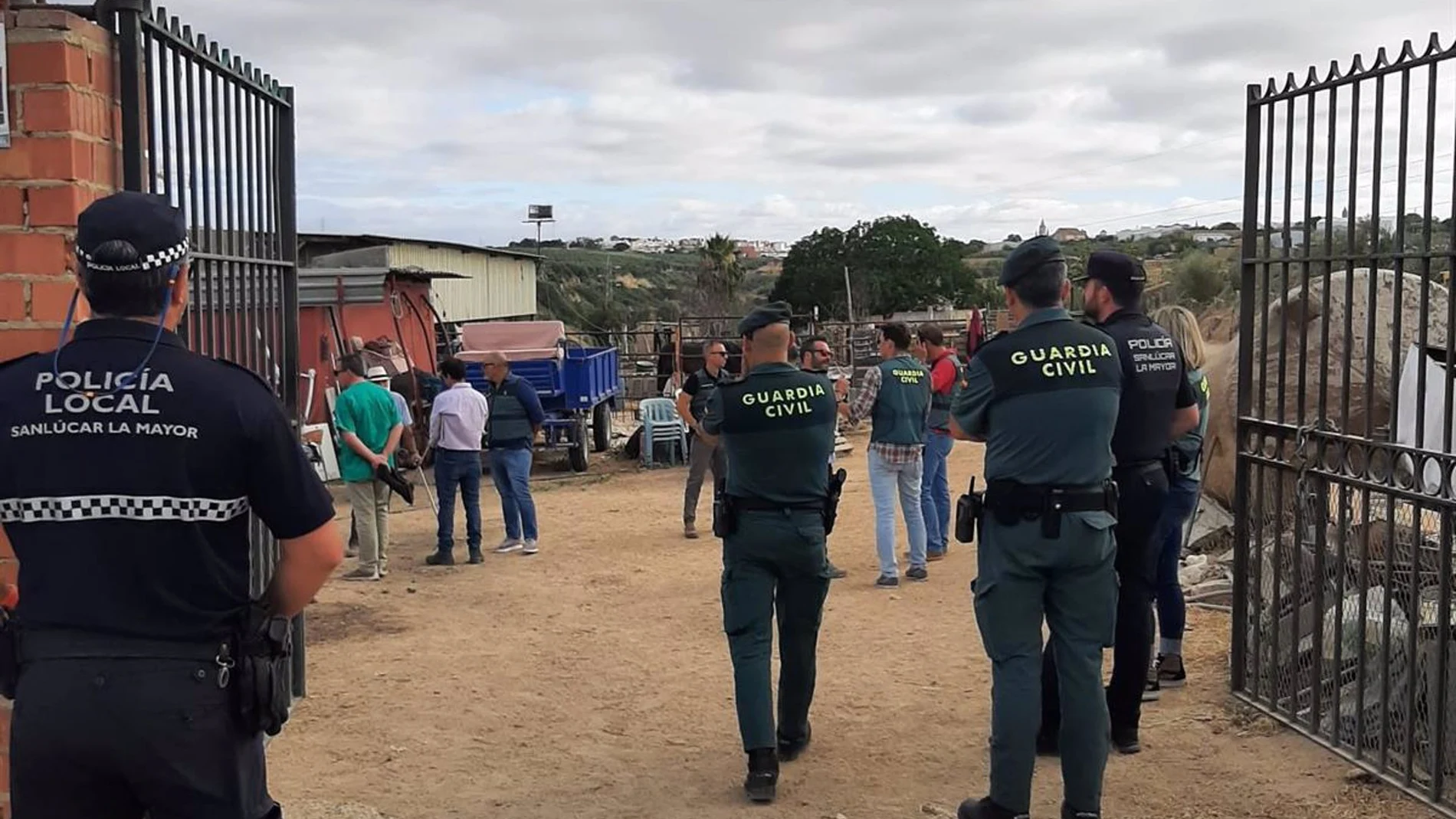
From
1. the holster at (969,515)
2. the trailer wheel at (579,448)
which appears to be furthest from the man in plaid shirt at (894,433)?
the trailer wheel at (579,448)

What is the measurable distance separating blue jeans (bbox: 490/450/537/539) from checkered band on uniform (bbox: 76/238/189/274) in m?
8.42

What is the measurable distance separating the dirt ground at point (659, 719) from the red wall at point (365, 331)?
6.21m

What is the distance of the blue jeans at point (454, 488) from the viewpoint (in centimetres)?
1078

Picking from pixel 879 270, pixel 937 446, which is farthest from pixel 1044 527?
pixel 879 270

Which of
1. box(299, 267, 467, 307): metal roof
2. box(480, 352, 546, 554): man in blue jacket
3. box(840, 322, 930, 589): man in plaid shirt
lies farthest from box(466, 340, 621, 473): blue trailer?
box(840, 322, 930, 589): man in plaid shirt

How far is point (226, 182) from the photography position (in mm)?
5270

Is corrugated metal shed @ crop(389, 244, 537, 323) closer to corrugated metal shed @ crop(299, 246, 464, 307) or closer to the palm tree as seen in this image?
corrugated metal shed @ crop(299, 246, 464, 307)

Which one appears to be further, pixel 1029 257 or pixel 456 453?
pixel 456 453

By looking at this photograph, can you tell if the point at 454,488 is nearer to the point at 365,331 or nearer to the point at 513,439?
the point at 513,439

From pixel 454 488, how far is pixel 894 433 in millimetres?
3897

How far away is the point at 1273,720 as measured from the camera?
5.86 meters

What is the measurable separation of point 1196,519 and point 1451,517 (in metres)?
5.23

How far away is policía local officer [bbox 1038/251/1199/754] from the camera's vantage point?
5.25 m

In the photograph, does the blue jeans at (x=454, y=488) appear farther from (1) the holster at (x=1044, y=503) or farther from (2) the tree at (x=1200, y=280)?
(2) the tree at (x=1200, y=280)
